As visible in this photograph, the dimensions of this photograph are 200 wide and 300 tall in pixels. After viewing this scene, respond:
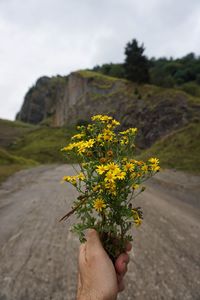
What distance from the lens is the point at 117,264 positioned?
2961 mm

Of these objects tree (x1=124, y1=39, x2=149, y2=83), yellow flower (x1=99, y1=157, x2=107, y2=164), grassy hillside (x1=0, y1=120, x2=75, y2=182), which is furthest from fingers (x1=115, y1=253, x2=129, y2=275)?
tree (x1=124, y1=39, x2=149, y2=83)

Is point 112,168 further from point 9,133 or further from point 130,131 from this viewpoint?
point 9,133

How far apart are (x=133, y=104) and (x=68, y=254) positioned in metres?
54.0

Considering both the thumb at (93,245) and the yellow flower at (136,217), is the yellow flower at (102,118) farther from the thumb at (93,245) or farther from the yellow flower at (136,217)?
the thumb at (93,245)

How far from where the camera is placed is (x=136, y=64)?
6562cm

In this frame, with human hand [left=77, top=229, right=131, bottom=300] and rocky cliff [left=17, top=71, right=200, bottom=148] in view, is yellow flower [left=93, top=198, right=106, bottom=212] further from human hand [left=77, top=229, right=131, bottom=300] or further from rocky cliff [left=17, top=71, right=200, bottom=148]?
rocky cliff [left=17, top=71, right=200, bottom=148]

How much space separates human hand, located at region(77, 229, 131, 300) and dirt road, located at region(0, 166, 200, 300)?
337 centimetres

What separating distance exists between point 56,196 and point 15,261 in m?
6.33

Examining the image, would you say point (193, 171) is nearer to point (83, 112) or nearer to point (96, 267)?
point (96, 267)

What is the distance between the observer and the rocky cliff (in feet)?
173

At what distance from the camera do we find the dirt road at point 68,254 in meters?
6.19

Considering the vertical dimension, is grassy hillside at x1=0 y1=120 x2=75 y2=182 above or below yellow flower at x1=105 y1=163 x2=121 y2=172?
below

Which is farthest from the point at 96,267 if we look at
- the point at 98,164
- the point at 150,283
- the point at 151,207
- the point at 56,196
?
the point at 56,196

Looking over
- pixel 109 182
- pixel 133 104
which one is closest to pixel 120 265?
pixel 109 182
